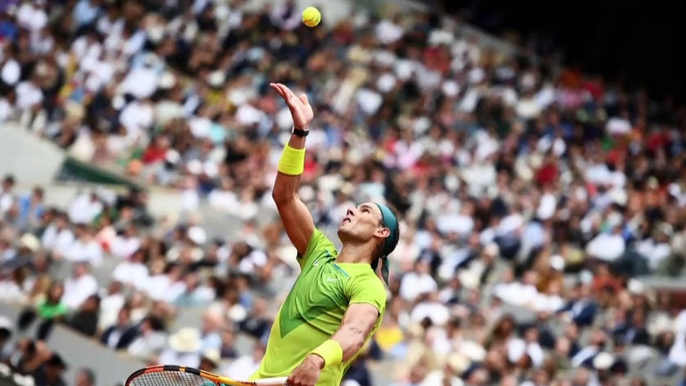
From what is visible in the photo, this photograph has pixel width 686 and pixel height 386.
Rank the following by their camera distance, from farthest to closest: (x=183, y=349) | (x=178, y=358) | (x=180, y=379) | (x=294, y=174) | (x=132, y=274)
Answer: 1. (x=132, y=274)
2. (x=183, y=349)
3. (x=178, y=358)
4. (x=294, y=174)
5. (x=180, y=379)

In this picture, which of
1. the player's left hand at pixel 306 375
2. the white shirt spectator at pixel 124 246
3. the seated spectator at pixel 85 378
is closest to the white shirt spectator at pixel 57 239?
the white shirt spectator at pixel 124 246

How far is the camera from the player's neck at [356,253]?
6293mm

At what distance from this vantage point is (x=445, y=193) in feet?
63.3

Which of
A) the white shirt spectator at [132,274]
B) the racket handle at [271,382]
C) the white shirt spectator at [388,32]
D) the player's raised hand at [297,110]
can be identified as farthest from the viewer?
the white shirt spectator at [388,32]

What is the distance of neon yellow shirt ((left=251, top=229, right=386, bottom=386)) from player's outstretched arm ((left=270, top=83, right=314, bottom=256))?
1.21 feet

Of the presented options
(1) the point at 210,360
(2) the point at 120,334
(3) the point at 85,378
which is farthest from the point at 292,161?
(2) the point at 120,334

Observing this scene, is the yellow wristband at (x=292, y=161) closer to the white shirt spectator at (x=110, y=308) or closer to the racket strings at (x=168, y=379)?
the racket strings at (x=168, y=379)

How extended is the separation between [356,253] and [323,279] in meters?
0.23

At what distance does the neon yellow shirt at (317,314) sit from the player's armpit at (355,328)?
14 cm

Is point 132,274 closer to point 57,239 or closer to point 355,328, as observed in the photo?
point 57,239

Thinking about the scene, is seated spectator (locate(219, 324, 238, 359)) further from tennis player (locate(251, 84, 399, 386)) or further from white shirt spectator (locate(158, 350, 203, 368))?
tennis player (locate(251, 84, 399, 386))

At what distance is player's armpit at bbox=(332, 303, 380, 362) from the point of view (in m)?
5.62

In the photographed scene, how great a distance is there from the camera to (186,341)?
45.5 feet

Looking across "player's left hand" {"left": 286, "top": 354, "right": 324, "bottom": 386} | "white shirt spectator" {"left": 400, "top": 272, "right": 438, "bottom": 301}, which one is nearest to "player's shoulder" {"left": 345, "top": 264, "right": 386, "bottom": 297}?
"player's left hand" {"left": 286, "top": 354, "right": 324, "bottom": 386}
